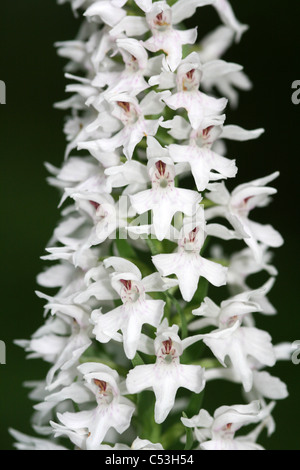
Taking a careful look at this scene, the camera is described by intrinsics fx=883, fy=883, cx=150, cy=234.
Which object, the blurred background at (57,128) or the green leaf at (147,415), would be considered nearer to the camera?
the green leaf at (147,415)

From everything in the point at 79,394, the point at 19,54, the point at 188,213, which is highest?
the point at 19,54

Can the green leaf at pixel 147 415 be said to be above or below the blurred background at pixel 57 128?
below

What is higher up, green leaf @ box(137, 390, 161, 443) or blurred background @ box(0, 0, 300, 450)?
blurred background @ box(0, 0, 300, 450)

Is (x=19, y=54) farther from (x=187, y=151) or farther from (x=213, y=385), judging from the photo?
(x=187, y=151)

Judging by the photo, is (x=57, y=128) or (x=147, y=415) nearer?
(x=147, y=415)

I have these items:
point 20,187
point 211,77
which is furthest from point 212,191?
point 20,187

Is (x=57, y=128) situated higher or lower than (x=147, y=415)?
higher

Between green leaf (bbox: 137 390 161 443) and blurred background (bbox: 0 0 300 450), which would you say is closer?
green leaf (bbox: 137 390 161 443)
